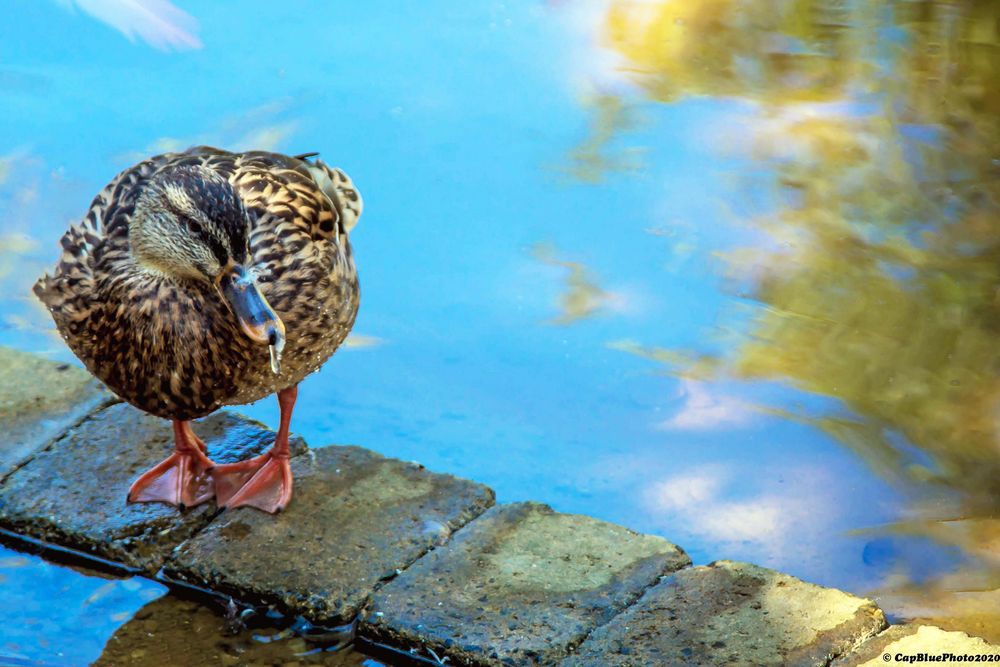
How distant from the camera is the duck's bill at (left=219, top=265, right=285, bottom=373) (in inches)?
126

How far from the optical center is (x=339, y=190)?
4297 millimetres

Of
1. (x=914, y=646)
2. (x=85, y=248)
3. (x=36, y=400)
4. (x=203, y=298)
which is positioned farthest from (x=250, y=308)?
(x=914, y=646)

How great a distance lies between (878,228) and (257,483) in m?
2.99

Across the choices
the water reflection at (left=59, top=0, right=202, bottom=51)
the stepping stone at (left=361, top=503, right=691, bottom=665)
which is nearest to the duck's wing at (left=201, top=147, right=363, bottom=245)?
the stepping stone at (left=361, top=503, right=691, bottom=665)

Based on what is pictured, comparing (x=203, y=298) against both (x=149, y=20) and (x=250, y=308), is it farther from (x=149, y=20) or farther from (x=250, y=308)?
(x=149, y=20)

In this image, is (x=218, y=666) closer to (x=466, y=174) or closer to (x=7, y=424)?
(x=7, y=424)

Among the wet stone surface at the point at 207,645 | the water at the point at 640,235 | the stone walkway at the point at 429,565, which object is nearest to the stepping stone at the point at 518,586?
the stone walkway at the point at 429,565

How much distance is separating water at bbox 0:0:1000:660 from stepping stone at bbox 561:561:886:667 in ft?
1.51

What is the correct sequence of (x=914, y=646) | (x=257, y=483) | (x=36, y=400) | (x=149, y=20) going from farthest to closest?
(x=149, y=20) → (x=36, y=400) → (x=257, y=483) → (x=914, y=646)

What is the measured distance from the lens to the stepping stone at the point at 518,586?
326cm

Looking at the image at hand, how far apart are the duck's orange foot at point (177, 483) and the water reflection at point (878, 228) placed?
175 centimetres

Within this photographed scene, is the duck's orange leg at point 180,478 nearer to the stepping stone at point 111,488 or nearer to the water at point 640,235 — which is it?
the stepping stone at point 111,488

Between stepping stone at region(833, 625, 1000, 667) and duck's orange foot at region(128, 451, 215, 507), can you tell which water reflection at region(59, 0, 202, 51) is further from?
stepping stone at region(833, 625, 1000, 667)

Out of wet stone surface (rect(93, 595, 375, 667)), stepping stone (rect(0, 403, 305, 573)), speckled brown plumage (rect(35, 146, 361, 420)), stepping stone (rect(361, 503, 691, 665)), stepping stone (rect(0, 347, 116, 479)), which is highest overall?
speckled brown plumage (rect(35, 146, 361, 420))
